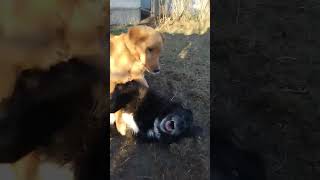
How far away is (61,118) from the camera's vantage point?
413cm

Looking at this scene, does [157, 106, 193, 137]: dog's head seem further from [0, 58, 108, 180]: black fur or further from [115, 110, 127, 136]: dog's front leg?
[0, 58, 108, 180]: black fur

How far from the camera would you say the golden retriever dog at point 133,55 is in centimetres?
412

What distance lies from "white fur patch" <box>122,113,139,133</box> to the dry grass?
0.81m

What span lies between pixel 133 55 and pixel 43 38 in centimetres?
79

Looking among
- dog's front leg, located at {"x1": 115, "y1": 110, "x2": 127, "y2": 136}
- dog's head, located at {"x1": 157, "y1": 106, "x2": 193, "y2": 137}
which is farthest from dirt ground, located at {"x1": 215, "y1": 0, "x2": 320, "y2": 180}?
dog's front leg, located at {"x1": 115, "y1": 110, "x2": 127, "y2": 136}

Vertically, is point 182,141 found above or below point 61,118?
below

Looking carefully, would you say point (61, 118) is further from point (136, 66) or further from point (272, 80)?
point (272, 80)

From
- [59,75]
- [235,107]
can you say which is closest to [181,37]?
[235,107]

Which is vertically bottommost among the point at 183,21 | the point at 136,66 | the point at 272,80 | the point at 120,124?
the point at 120,124

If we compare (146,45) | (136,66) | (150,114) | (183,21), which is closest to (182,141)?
(150,114)

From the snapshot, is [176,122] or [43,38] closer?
[43,38]

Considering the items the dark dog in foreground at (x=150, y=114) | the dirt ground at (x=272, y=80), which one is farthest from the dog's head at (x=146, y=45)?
the dirt ground at (x=272, y=80)

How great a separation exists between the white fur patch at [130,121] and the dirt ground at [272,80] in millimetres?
726

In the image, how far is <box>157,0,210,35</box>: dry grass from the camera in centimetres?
412
